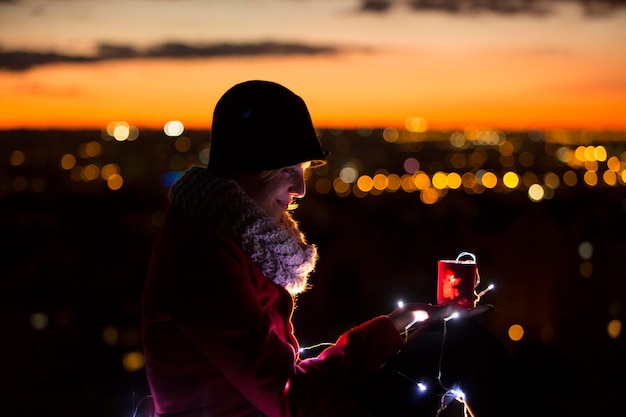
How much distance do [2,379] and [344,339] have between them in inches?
923

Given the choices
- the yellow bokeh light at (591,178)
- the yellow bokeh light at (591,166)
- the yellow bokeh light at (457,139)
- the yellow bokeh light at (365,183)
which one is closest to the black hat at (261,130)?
the yellow bokeh light at (365,183)

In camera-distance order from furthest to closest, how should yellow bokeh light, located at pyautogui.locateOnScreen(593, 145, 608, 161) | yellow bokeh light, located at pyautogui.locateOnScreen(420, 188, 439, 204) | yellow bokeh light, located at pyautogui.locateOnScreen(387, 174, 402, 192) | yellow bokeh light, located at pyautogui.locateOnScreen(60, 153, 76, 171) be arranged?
yellow bokeh light, located at pyautogui.locateOnScreen(593, 145, 608, 161), yellow bokeh light, located at pyautogui.locateOnScreen(60, 153, 76, 171), yellow bokeh light, located at pyautogui.locateOnScreen(387, 174, 402, 192), yellow bokeh light, located at pyautogui.locateOnScreen(420, 188, 439, 204)

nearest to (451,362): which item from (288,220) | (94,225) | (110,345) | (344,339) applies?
(344,339)

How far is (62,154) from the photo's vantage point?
11688 cm

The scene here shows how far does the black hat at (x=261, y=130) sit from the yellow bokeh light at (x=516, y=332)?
117ft

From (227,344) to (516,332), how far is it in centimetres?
3957

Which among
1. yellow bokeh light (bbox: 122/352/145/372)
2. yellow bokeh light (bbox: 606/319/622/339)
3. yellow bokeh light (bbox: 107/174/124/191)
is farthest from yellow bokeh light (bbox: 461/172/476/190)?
yellow bokeh light (bbox: 122/352/145/372)

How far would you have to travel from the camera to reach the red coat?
6.99ft

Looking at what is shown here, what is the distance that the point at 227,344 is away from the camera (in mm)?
2127

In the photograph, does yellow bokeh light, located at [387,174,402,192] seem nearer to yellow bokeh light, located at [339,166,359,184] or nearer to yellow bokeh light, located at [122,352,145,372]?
yellow bokeh light, located at [339,166,359,184]

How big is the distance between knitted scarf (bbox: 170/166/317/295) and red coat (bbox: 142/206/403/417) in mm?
28

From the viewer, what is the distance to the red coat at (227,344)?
2.13 metres

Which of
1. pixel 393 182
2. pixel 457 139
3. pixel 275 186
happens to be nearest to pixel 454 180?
pixel 393 182

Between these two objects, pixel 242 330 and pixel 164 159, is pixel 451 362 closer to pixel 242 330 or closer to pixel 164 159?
pixel 242 330
